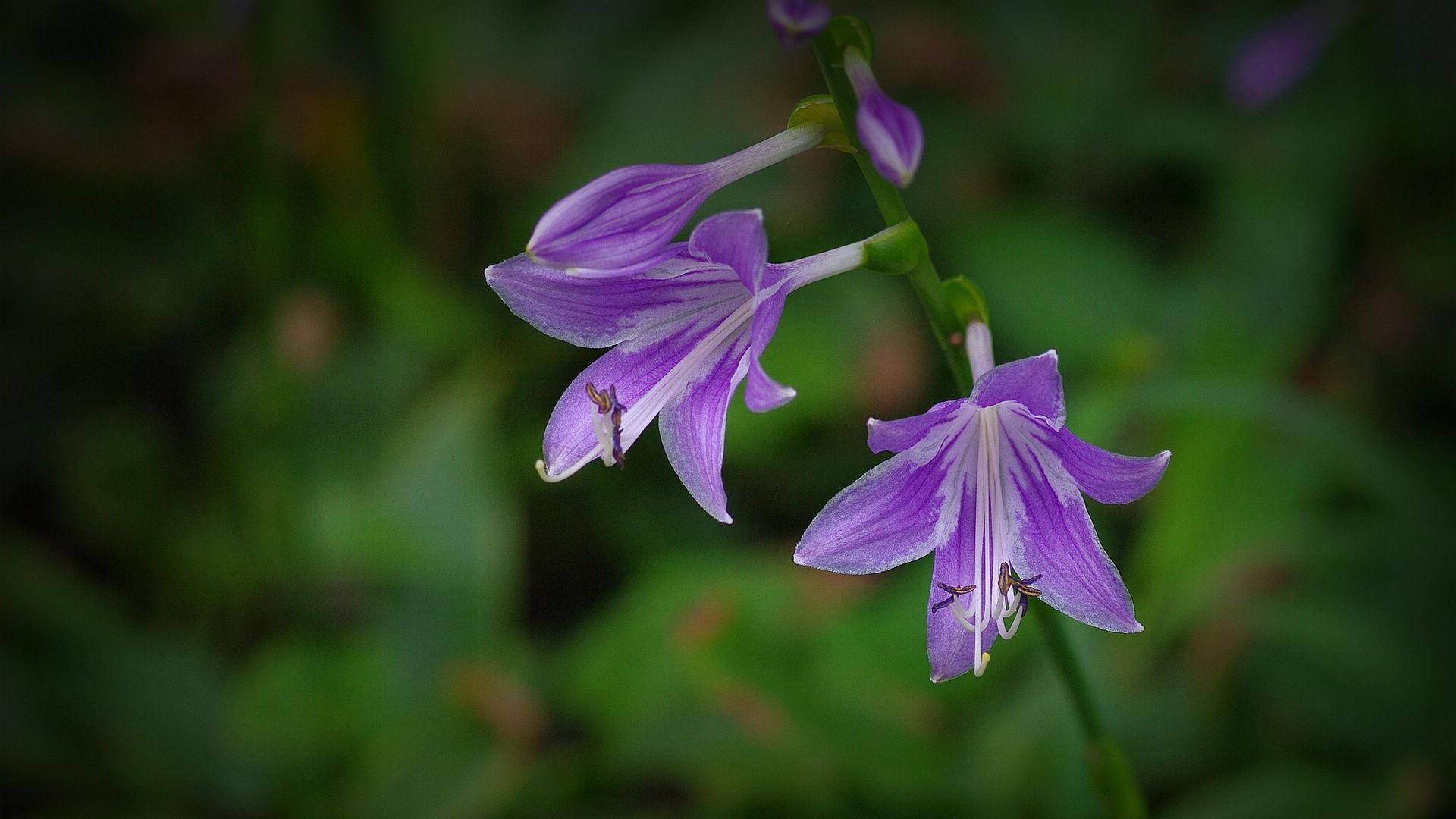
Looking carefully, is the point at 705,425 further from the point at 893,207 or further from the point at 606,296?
the point at 893,207

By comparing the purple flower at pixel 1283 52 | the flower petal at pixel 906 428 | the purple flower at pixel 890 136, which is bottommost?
the flower petal at pixel 906 428

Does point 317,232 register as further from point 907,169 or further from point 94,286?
point 907,169

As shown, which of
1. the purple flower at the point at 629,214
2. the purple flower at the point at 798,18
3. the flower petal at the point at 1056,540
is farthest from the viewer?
the flower petal at the point at 1056,540

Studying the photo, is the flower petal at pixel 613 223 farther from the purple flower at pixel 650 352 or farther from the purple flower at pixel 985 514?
the purple flower at pixel 985 514

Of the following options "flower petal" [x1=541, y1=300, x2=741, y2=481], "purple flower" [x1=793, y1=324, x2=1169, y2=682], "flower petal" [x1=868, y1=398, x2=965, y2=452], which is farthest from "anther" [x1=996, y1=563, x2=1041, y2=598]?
"flower petal" [x1=541, y1=300, x2=741, y2=481]

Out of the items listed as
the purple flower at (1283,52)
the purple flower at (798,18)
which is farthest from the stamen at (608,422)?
the purple flower at (1283,52)

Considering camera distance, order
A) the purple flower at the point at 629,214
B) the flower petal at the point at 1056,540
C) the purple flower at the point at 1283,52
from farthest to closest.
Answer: the purple flower at the point at 1283,52
the flower petal at the point at 1056,540
the purple flower at the point at 629,214

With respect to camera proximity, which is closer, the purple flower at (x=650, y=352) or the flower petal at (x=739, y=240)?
the flower petal at (x=739, y=240)

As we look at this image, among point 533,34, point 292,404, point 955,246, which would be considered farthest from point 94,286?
point 955,246
